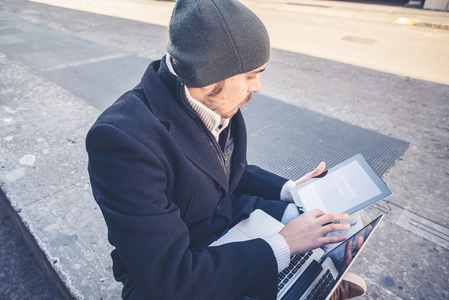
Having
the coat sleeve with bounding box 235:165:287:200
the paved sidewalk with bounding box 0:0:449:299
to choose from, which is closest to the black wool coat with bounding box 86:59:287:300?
the coat sleeve with bounding box 235:165:287:200

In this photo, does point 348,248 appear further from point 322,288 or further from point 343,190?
point 343,190

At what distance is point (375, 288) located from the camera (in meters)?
1.96

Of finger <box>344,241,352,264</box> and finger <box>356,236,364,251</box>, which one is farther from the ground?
finger <box>356,236,364,251</box>

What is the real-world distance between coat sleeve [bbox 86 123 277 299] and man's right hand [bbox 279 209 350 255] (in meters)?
0.35

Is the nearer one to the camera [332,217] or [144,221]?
[144,221]

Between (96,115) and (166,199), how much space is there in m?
3.11

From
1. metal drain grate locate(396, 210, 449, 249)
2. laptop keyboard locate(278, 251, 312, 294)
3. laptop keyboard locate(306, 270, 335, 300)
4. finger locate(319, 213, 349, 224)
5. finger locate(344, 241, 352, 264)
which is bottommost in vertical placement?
metal drain grate locate(396, 210, 449, 249)

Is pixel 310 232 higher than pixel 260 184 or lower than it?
higher

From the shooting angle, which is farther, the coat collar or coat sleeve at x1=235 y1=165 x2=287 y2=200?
coat sleeve at x1=235 y1=165 x2=287 y2=200

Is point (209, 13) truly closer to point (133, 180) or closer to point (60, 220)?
point (133, 180)

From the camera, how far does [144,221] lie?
1.05m

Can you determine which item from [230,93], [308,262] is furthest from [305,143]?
[230,93]

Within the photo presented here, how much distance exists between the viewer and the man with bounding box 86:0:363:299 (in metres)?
1.08

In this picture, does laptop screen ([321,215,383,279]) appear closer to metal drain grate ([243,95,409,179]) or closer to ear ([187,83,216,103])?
ear ([187,83,216,103])
